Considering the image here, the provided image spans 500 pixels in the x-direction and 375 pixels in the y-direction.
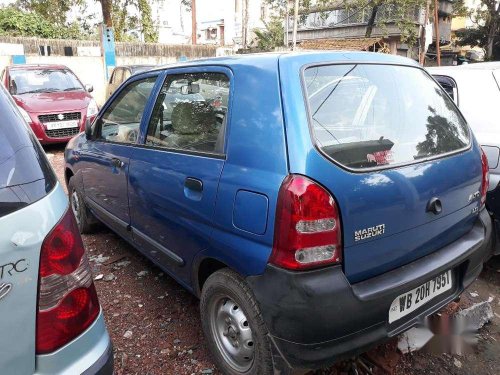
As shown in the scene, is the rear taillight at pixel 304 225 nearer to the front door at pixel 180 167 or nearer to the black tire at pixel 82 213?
the front door at pixel 180 167

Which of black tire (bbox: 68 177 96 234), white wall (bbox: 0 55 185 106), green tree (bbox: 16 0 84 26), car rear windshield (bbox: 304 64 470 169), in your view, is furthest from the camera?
green tree (bbox: 16 0 84 26)

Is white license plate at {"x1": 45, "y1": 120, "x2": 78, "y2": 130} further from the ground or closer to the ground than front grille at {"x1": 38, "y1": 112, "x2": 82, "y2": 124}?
closer to the ground

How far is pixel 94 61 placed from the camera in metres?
15.8

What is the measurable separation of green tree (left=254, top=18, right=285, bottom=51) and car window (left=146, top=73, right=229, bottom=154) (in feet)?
80.0

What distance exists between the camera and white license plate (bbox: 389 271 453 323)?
6.50ft

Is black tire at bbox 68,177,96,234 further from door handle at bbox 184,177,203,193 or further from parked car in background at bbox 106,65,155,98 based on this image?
parked car in background at bbox 106,65,155,98

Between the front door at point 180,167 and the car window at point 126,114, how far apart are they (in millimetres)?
238

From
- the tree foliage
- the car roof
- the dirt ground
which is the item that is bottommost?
the dirt ground

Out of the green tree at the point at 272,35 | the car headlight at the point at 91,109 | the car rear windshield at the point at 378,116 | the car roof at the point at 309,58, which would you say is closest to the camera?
the car rear windshield at the point at 378,116

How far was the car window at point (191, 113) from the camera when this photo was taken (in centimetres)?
228

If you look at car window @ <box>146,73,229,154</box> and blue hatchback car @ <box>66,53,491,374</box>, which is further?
car window @ <box>146,73,229,154</box>

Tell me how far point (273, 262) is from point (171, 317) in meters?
1.42

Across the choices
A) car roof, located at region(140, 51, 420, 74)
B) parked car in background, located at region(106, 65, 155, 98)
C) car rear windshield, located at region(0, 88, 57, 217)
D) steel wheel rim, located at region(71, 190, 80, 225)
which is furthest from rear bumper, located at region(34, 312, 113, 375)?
parked car in background, located at region(106, 65, 155, 98)

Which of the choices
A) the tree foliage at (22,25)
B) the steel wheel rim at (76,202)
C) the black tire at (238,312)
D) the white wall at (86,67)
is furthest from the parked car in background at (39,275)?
the tree foliage at (22,25)
